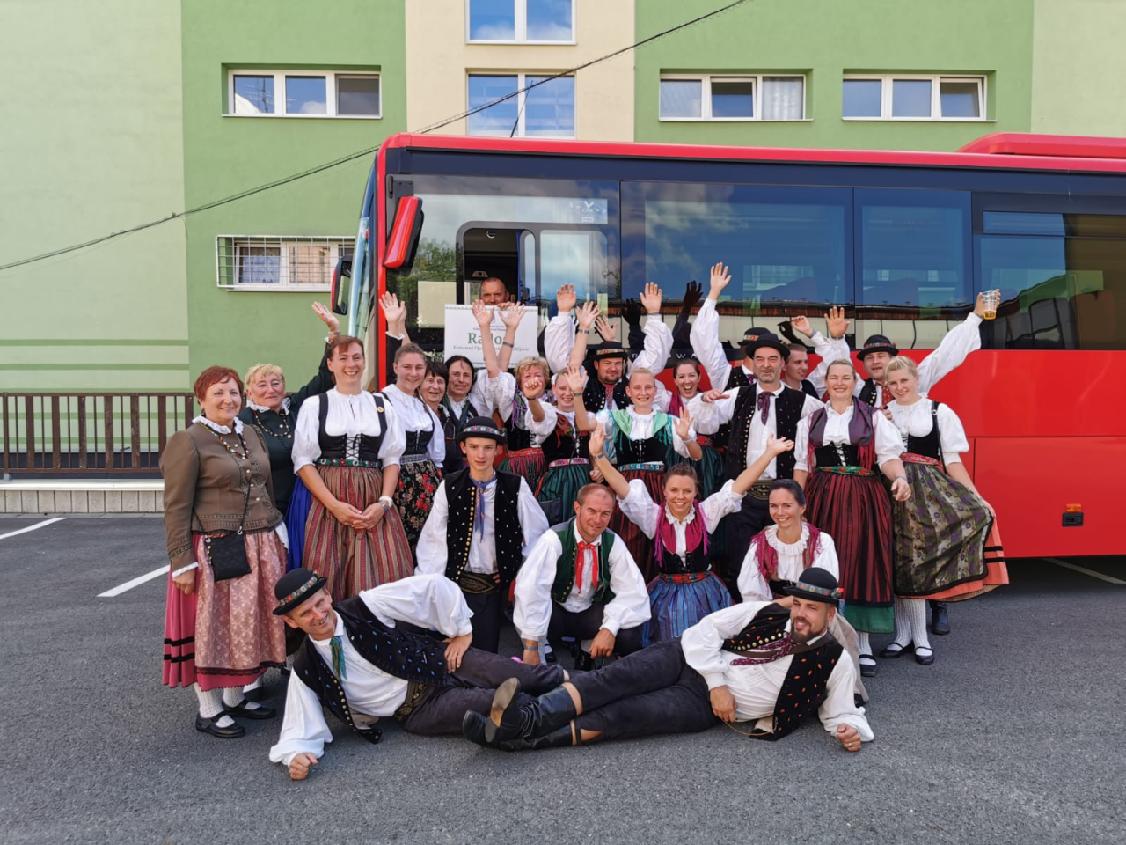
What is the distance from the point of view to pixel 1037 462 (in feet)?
18.0

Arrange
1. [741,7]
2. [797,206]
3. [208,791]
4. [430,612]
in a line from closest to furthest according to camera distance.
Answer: [208,791] < [430,612] < [797,206] < [741,7]

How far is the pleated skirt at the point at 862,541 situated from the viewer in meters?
4.31

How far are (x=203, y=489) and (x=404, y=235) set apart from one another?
6.89ft

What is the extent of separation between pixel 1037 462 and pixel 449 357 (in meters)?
4.28

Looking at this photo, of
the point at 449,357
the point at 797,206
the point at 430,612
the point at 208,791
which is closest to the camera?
the point at 208,791

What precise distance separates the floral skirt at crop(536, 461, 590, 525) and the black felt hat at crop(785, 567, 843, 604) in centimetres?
163

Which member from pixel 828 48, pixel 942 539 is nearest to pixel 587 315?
pixel 942 539

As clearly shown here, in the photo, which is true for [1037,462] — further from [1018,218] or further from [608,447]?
[608,447]

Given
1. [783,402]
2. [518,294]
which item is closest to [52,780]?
[518,294]

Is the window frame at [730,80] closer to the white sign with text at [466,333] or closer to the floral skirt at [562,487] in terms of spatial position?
the white sign with text at [466,333]

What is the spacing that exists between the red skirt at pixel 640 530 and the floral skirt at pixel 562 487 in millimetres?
265

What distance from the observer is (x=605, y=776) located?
309cm

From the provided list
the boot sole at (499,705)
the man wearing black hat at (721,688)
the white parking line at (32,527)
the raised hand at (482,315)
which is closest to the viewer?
the boot sole at (499,705)

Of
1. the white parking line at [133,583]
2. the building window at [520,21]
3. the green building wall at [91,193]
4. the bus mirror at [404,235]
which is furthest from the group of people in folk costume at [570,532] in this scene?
the green building wall at [91,193]
